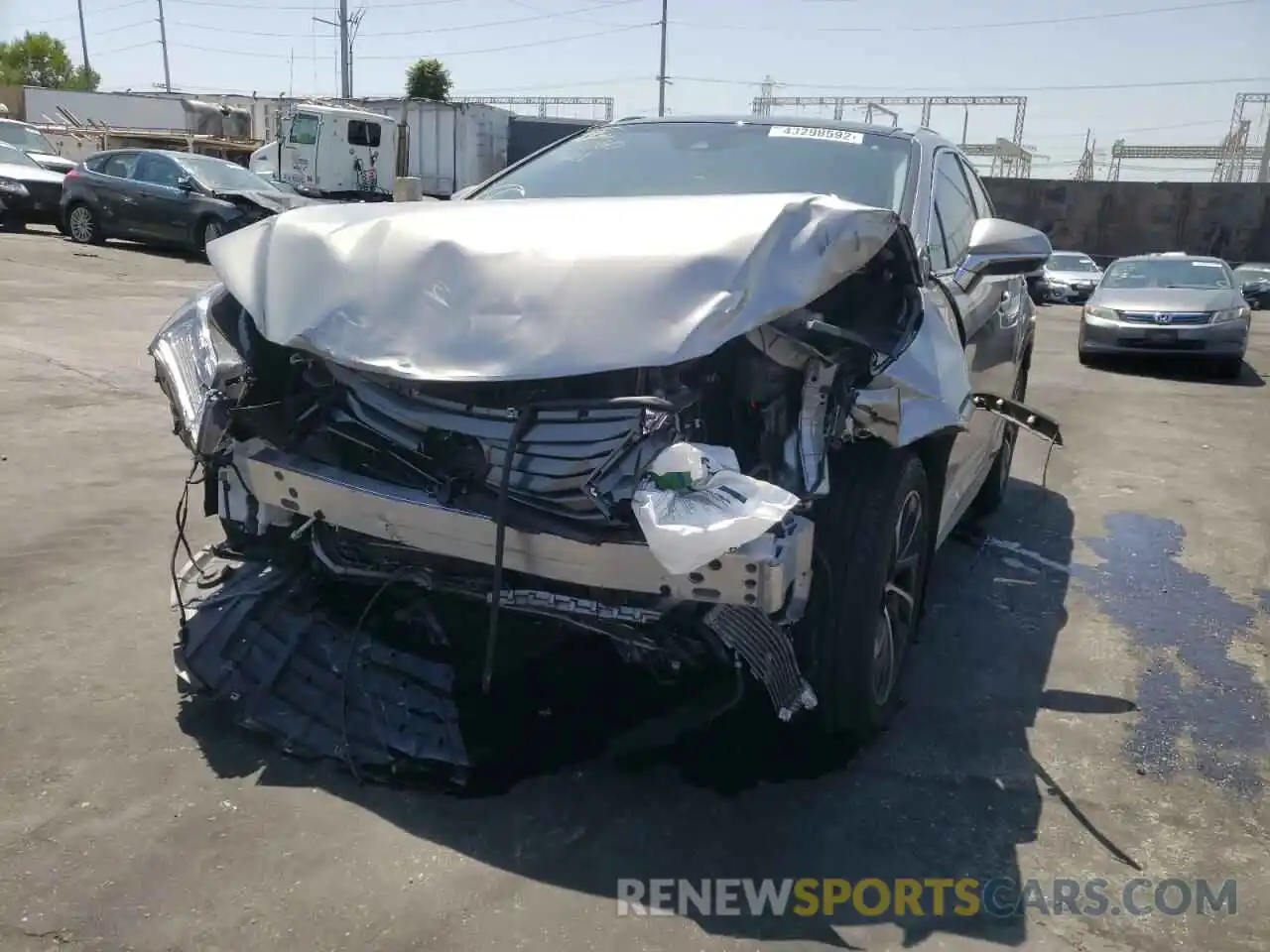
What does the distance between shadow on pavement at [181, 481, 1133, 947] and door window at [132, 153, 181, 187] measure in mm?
15018

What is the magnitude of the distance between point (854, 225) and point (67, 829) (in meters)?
2.46

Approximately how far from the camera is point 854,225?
8.94 feet

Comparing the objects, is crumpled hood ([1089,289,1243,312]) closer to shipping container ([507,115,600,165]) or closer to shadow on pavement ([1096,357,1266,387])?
shadow on pavement ([1096,357,1266,387])

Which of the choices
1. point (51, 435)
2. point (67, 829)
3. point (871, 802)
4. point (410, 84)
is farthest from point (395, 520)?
point (410, 84)

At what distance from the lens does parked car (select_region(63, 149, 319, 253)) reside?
52.2 feet

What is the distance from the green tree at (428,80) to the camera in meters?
46.9

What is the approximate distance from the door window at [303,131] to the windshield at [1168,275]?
18809mm

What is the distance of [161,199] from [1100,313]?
13.2 m

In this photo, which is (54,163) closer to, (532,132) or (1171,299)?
(1171,299)

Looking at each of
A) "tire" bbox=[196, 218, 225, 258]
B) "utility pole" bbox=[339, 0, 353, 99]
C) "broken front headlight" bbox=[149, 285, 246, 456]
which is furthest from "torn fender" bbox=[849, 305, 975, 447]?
"utility pole" bbox=[339, 0, 353, 99]

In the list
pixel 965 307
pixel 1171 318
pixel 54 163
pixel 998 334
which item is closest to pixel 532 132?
pixel 54 163

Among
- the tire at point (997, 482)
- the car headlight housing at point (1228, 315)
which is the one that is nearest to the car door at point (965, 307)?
the tire at point (997, 482)

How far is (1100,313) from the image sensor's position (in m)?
12.4

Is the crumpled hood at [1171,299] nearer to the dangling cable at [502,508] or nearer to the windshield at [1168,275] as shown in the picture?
the windshield at [1168,275]
